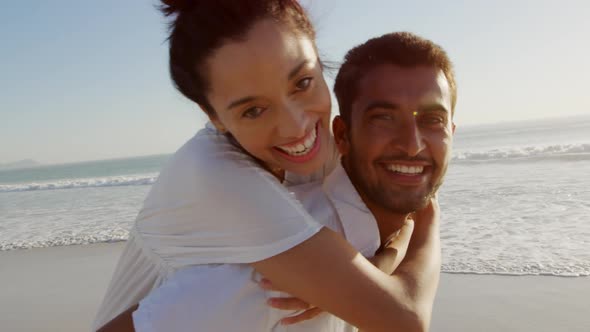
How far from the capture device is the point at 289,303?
75.9 inches

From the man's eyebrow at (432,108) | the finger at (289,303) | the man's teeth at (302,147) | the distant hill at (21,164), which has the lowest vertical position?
the distant hill at (21,164)

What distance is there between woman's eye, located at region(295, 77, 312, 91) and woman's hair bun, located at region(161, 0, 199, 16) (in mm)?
528

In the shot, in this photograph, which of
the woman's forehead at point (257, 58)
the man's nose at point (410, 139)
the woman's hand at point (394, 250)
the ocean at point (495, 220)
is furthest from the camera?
the ocean at point (495, 220)

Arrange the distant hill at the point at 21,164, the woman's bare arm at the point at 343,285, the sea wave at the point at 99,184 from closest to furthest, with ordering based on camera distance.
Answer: the woman's bare arm at the point at 343,285 → the sea wave at the point at 99,184 → the distant hill at the point at 21,164

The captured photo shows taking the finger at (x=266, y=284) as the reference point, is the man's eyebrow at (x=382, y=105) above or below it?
above

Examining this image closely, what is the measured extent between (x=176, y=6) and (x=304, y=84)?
24.5 inches

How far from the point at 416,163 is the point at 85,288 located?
525 centimetres

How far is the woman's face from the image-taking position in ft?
6.41

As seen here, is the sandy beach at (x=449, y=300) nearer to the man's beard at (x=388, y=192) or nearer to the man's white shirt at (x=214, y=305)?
the man's beard at (x=388, y=192)

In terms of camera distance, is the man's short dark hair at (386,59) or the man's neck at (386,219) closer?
the man's short dark hair at (386,59)

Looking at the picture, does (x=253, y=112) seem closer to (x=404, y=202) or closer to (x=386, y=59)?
(x=386, y=59)

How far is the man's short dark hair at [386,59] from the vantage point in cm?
256

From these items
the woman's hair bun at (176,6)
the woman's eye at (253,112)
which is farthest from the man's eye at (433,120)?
the woman's hair bun at (176,6)

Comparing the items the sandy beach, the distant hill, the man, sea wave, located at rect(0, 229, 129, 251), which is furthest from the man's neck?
the distant hill
